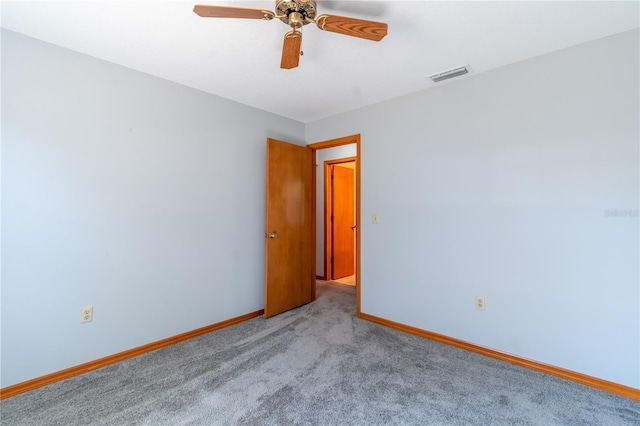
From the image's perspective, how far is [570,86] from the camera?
2.02 metres

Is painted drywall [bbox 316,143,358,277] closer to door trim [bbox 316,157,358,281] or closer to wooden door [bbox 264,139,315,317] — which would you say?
door trim [bbox 316,157,358,281]

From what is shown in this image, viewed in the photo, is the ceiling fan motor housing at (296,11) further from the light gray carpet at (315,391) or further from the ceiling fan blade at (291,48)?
the light gray carpet at (315,391)

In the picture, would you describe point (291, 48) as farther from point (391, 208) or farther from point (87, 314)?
point (87, 314)

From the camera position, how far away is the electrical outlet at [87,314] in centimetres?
209

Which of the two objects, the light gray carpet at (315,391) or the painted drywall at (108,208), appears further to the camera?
the painted drywall at (108,208)

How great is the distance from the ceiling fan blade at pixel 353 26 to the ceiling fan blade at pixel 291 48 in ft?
0.46

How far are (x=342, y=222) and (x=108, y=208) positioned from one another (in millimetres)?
3666

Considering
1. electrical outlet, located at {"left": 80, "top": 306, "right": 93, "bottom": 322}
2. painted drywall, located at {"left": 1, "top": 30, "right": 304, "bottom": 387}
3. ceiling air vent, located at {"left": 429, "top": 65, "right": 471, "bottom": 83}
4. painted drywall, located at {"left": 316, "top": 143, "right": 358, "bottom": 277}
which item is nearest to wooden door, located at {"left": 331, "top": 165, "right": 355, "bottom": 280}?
painted drywall, located at {"left": 316, "top": 143, "right": 358, "bottom": 277}

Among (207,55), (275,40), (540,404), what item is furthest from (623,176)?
(207,55)

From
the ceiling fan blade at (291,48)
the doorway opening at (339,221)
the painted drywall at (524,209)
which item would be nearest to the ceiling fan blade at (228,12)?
the ceiling fan blade at (291,48)

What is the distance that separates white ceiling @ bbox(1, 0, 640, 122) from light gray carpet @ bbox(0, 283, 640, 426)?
7.81ft

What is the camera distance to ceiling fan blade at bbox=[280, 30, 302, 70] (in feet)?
5.04

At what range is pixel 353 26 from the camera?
1.48 meters

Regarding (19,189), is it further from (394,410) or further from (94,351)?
(394,410)
